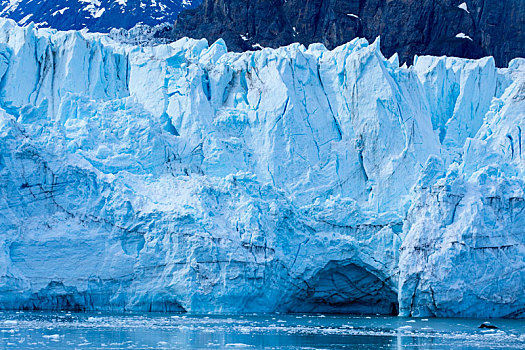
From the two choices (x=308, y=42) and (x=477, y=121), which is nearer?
(x=477, y=121)

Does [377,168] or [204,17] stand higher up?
[204,17]

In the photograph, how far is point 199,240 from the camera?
22094 millimetres

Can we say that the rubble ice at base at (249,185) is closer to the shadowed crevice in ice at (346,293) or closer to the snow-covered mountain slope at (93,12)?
the shadowed crevice in ice at (346,293)

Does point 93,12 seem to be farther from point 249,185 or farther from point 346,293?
point 346,293

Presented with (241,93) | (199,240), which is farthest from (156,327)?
(241,93)

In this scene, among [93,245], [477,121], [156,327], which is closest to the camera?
[156,327]

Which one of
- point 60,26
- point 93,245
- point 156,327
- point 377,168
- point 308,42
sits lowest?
point 156,327

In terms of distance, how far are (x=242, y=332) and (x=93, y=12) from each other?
31.0 m

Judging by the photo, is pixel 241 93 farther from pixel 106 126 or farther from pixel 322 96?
pixel 106 126

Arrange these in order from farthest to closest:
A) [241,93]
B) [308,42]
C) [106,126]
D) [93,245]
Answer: [308,42], [241,93], [106,126], [93,245]

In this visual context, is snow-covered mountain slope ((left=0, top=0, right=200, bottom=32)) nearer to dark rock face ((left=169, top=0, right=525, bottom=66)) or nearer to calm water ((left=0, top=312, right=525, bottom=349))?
dark rock face ((left=169, top=0, right=525, bottom=66))

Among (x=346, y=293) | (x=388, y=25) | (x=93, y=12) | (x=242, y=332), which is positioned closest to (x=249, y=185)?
(x=346, y=293)

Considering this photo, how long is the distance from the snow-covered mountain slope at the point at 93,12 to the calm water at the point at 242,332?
2631 cm

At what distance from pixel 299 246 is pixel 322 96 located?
5202mm
